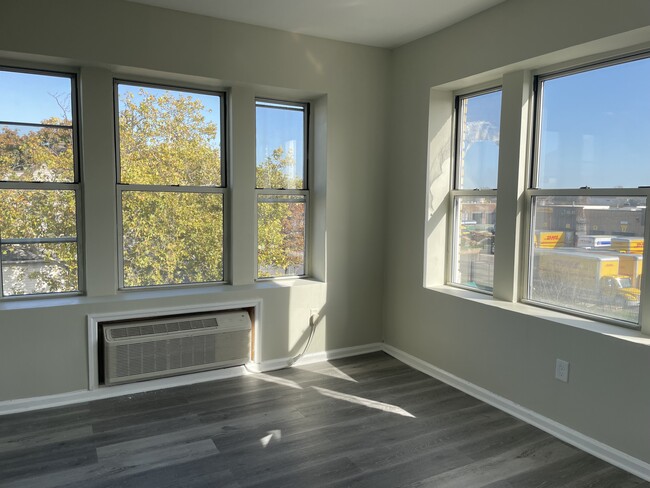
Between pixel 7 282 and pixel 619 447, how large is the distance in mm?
3830

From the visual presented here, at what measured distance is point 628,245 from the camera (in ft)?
8.93

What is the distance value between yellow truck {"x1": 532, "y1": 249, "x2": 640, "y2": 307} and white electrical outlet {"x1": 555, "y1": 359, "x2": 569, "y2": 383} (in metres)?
0.39

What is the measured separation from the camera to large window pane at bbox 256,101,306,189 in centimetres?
402

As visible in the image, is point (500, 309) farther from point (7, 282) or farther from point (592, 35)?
point (7, 282)

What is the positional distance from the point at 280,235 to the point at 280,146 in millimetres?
748

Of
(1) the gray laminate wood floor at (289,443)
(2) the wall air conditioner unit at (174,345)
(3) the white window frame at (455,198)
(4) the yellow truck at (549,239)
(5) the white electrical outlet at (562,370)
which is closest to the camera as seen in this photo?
(1) the gray laminate wood floor at (289,443)

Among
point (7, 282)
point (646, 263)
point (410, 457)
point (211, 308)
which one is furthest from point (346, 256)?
point (7, 282)

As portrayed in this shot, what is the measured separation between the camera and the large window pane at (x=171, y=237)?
359 centimetres

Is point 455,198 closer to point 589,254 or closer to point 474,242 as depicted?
point 474,242

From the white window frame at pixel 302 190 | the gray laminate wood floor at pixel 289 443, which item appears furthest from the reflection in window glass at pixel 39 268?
the white window frame at pixel 302 190

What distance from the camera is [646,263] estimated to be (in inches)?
102

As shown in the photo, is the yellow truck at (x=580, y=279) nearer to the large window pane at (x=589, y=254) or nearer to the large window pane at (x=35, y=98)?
the large window pane at (x=589, y=254)

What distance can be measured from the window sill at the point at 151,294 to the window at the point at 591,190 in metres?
1.85

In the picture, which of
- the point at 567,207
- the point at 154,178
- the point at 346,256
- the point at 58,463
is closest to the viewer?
the point at 58,463
